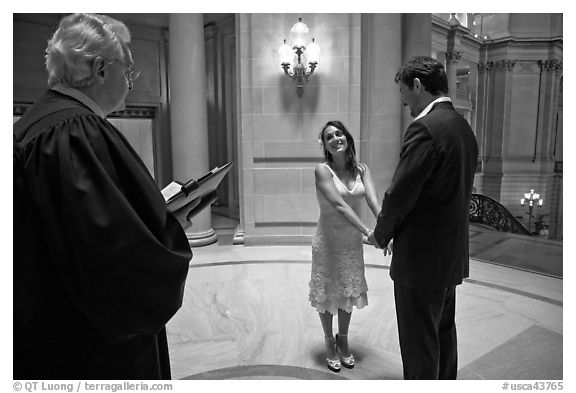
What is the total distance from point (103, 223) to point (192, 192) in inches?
14.9

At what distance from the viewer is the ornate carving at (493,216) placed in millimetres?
8305

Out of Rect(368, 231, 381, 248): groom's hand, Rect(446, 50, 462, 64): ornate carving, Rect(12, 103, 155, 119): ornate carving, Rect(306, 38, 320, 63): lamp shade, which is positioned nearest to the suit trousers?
Rect(368, 231, 381, 248): groom's hand

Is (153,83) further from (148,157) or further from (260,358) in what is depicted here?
(260,358)

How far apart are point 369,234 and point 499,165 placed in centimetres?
1921

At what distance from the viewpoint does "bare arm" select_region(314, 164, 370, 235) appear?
2582mm

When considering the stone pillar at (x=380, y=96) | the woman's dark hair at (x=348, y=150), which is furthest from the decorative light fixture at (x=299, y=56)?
the woman's dark hair at (x=348, y=150)

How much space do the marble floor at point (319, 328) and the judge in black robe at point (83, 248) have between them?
1.47 metres

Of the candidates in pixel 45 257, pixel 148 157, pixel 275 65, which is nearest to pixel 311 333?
pixel 45 257

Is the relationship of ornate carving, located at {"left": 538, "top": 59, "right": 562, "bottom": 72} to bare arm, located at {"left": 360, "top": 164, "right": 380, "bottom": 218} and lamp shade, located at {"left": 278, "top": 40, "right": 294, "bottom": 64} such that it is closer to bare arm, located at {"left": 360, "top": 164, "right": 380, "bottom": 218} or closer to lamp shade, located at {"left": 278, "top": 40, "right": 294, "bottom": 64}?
lamp shade, located at {"left": 278, "top": 40, "right": 294, "bottom": 64}

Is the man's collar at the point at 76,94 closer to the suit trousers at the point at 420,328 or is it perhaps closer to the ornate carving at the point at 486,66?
the suit trousers at the point at 420,328

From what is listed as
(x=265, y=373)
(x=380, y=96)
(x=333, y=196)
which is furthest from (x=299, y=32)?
(x=265, y=373)

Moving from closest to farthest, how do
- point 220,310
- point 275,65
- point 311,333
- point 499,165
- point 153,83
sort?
point 311,333
point 220,310
point 275,65
point 153,83
point 499,165

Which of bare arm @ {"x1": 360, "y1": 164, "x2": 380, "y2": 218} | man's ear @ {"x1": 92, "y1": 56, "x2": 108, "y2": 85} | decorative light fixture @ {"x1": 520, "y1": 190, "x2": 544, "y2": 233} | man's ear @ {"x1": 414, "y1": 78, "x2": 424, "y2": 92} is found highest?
man's ear @ {"x1": 414, "y1": 78, "x2": 424, "y2": 92}

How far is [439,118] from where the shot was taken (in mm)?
1931
